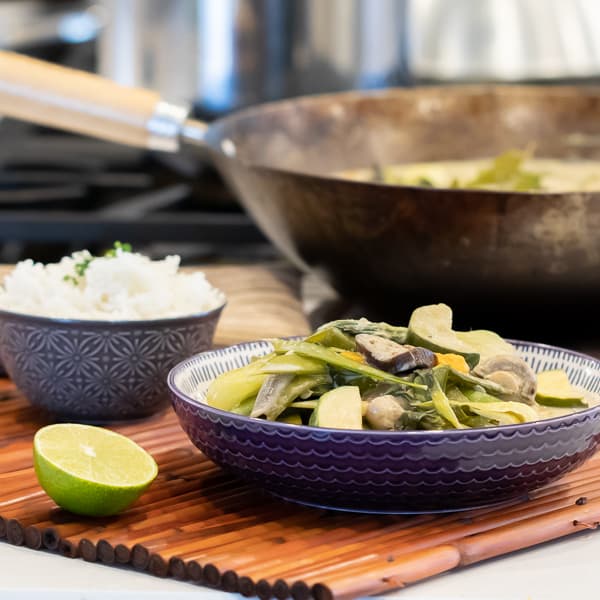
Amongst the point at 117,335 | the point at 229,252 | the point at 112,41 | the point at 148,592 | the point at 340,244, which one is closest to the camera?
the point at 148,592

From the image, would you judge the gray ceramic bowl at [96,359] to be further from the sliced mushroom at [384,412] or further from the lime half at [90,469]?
the sliced mushroom at [384,412]

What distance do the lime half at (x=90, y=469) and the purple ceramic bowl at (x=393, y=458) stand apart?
6 centimetres

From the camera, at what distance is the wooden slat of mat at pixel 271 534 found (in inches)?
32.5

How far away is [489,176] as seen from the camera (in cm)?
161

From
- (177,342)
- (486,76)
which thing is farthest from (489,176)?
(486,76)

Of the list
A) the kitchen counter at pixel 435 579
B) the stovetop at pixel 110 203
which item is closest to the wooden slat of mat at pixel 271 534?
the kitchen counter at pixel 435 579

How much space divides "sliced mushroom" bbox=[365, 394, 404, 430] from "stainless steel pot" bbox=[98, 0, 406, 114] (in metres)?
1.33

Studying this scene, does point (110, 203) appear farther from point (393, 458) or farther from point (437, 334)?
point (393, 458)

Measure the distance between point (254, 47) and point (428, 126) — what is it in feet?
1.18

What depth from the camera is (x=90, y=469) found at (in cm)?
92

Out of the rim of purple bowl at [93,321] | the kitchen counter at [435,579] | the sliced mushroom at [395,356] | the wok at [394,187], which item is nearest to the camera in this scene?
the kitchen counter at [435,579]

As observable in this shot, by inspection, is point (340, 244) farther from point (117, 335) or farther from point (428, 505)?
point (428, 505)

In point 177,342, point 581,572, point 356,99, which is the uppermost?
point 356,99

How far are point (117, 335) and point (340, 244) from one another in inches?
13.9
